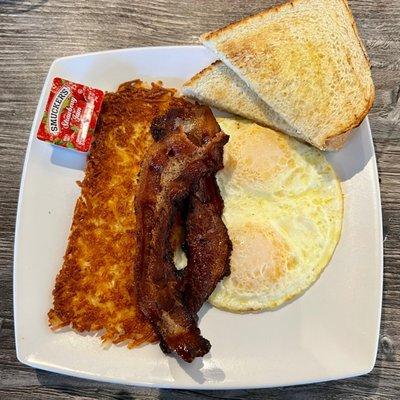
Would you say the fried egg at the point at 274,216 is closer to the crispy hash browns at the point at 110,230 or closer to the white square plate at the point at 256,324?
the white square plate at the point at 256,324

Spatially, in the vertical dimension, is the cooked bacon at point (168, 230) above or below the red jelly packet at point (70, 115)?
below

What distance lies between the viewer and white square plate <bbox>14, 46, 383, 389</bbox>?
198 centimetres

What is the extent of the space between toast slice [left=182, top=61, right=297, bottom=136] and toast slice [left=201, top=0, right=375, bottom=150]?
0.07 m

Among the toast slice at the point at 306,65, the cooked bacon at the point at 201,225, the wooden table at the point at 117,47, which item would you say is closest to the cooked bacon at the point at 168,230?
the cooked bacon at the point at 201,225

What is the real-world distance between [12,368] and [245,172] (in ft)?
4.59

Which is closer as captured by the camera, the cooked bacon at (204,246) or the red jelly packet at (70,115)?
the cooked bacon at (204,246)

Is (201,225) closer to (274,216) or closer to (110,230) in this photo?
(274,216)

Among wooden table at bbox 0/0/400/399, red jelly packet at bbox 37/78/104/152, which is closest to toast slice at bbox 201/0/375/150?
wooden table at bbox 0/0/400/399

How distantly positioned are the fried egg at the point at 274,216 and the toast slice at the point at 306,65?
0.13 meters

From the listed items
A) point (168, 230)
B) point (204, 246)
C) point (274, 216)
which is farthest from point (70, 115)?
point (274, 216)

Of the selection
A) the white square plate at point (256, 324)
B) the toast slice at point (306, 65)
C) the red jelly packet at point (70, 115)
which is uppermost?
the toast slice at point (306, 65)

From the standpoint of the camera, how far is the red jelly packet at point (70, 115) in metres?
2.06

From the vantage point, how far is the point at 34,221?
2115 mm

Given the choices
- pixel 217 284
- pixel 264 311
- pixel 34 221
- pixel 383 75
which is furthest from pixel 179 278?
pixel 383 75
